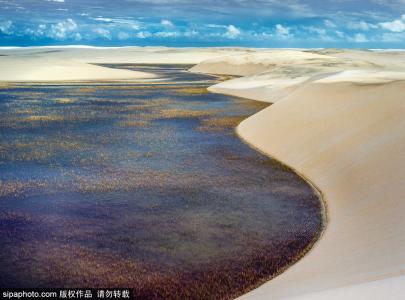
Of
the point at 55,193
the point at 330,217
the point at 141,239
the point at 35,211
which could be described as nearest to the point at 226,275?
the point at 141,239

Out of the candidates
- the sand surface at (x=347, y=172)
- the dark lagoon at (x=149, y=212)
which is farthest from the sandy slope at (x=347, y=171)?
the dark lagoon at (x=149, y=212)

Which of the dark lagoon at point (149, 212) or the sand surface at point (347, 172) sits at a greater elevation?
the sand surface at point (347, 172)

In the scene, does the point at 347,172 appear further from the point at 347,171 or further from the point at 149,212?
the point at 149,212

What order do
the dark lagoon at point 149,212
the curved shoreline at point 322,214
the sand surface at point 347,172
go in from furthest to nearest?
the curved shoreline at point 322,214, the dark lagoon at point 149,212, the sand surface at point 347,172

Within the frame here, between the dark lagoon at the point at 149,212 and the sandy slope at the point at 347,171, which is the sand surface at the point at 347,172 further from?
the dark lagoon at the point at 149,212

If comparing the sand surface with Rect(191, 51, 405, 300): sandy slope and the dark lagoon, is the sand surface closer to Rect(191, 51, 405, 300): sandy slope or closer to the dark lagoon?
Rect(191, 51, 405, 300): sandy slope

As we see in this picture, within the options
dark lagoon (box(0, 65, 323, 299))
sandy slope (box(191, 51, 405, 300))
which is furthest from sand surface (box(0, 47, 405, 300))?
dark lagoon (box(0, 65, 323, 299))
